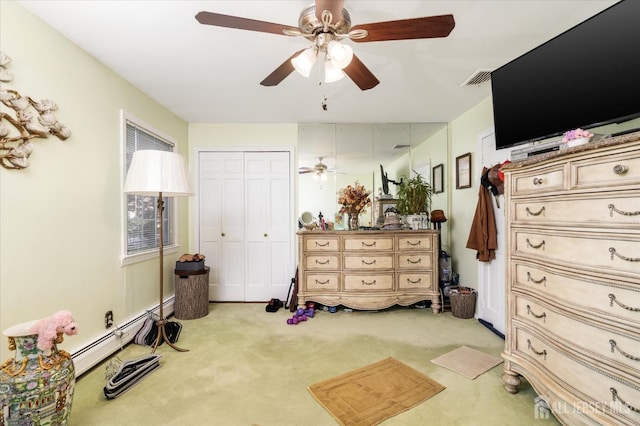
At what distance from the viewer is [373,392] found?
190 centimetres

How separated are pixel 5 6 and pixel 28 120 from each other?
2.09 ft

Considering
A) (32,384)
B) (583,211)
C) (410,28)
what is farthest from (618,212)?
(32,384)

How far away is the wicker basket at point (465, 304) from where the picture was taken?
323 cm

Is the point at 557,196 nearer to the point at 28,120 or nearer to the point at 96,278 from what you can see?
the point at 28,120

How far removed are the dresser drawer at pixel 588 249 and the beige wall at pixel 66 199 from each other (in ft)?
10.1

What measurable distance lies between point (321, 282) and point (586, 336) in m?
2.44

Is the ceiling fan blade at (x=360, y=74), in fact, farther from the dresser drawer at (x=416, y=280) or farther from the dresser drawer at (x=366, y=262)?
the dresser drawer at (x=416, y=280)

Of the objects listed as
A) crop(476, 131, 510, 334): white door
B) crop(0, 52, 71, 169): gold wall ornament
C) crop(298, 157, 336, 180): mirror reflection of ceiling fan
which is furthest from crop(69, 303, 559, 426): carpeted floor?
crop(298, 157, 336, 180): mirror reflection of ceiling fan

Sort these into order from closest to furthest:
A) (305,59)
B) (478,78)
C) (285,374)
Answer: (305,59) < (285,374) < (478,78)

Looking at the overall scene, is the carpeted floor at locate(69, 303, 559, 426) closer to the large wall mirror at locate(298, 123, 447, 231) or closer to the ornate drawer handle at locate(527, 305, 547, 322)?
the ornate drawer handle at locate(527, 305, 547, 322)

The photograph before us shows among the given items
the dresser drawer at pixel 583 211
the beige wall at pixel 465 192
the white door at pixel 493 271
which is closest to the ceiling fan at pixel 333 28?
the dresser drawer at pixel 583 211

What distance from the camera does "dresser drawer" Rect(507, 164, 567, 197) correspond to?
4.84 feet

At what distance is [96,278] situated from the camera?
7.63 feet

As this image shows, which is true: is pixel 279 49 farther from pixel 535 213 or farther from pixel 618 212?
pixel 618 212
